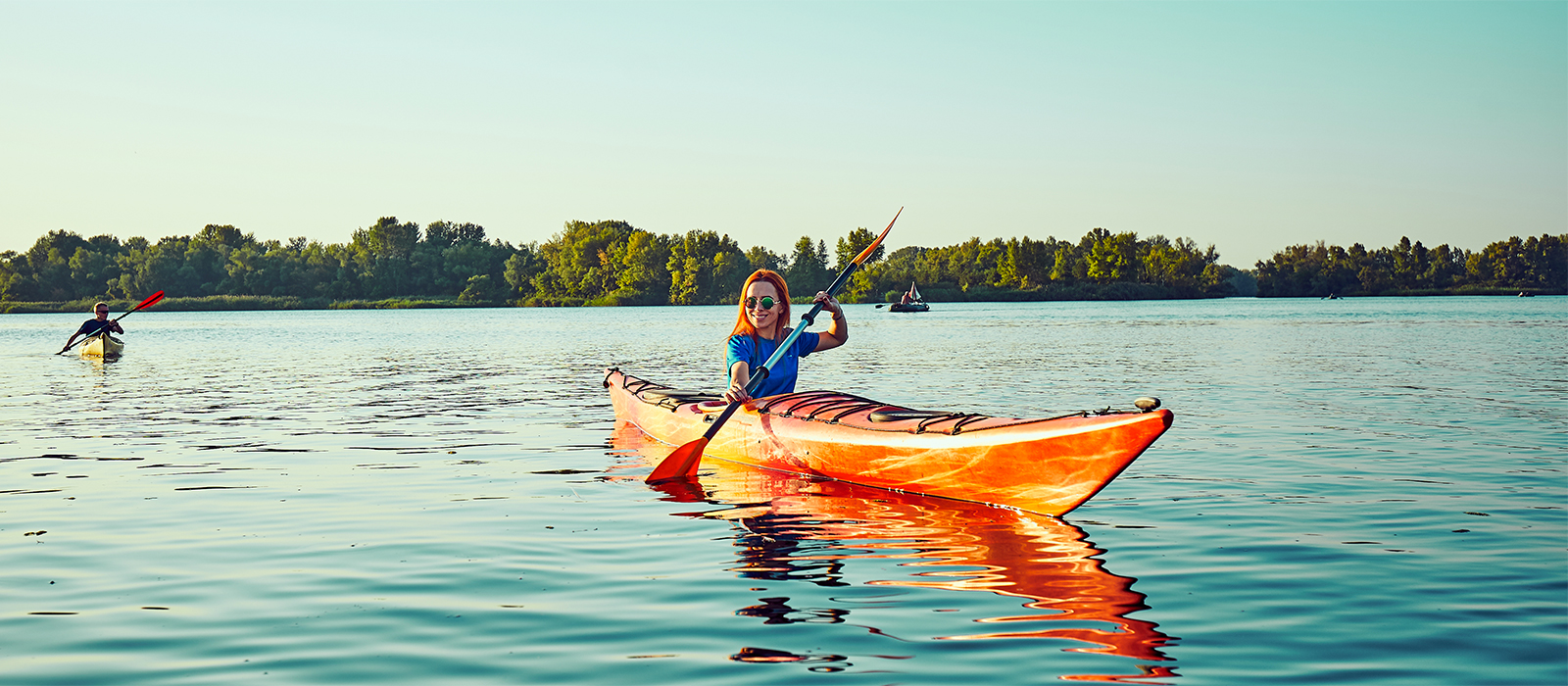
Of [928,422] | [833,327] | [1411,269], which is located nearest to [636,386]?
[833,327]

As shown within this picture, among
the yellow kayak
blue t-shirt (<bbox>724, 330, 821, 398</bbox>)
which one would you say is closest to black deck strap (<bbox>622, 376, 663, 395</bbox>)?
blue t-shirt (<bbox>724, 330, 821, 398</bbox>)

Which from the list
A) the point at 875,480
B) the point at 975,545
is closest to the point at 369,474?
the point at 875,480

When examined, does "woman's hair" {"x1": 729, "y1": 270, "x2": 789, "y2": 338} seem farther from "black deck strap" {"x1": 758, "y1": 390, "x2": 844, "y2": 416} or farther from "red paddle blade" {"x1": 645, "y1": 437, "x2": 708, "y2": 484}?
"red paddle blade" {"x1": 645, "y1": 437, "x2": 708, "y2": 484}

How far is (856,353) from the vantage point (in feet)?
118

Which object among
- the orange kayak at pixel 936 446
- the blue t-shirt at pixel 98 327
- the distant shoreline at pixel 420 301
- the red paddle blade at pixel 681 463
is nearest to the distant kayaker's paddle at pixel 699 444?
the red paddle blade at pixel 681 463

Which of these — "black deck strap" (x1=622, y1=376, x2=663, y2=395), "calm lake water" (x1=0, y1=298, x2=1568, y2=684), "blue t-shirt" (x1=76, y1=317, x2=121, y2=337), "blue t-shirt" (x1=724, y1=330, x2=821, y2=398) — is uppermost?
"blue t-shirt" (x1=724, y1=330, x2=821, y2=398)

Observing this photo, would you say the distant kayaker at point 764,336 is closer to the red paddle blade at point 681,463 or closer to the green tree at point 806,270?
the red paddle blade at point 681,463

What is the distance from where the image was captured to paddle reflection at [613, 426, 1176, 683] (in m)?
5.75

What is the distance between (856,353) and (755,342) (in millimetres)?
25049

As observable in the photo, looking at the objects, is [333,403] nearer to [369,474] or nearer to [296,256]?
[369,474]

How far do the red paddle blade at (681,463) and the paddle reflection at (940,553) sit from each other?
0.18 m

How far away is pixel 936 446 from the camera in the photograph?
9.11 m

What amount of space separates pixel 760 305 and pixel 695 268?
14840 cm

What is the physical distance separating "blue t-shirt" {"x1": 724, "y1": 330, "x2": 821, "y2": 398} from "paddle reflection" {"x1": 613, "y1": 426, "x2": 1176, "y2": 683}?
102 centimetres
